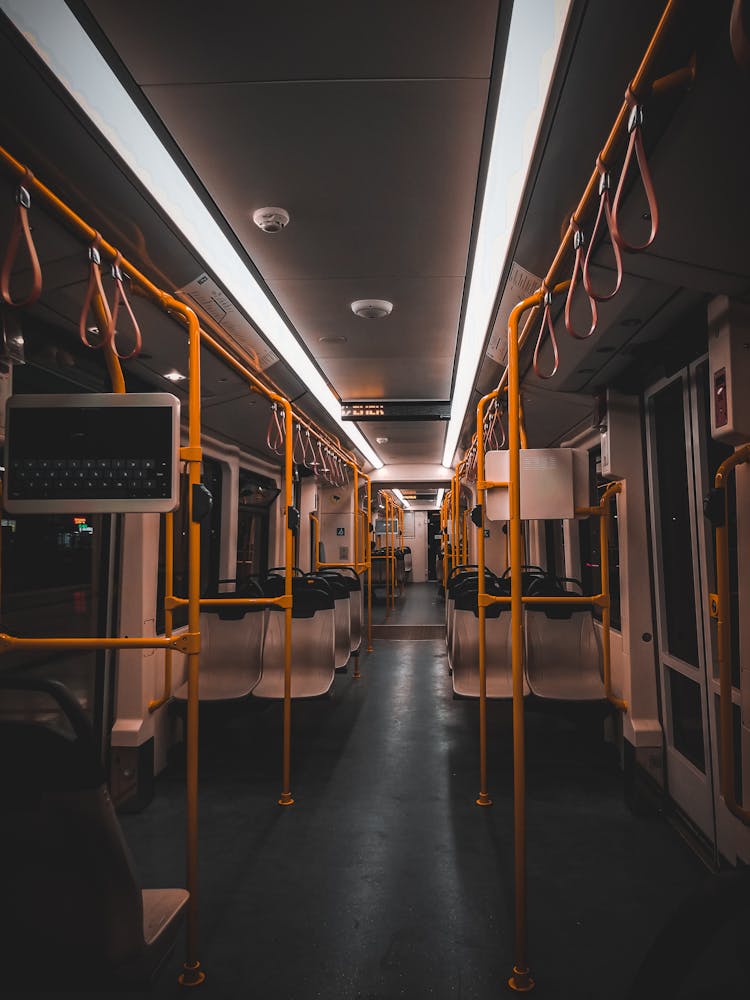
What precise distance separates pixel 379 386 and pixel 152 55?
395 centimetres

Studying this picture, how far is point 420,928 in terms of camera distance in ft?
7.71

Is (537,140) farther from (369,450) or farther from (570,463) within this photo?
(369,450)

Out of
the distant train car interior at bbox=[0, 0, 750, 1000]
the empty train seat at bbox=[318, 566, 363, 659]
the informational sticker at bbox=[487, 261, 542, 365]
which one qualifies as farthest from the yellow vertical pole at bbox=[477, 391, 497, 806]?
the empty train seat at bbox=[318, 566, 363, 659]

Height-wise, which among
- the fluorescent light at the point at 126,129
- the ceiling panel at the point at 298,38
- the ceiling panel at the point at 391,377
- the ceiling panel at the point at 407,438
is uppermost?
the ceiling panel at the point at 407,438

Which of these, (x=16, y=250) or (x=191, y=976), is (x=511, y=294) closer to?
(x=16, y=250)

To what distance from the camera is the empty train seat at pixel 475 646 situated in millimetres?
4457

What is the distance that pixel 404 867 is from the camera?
2809 millimetres

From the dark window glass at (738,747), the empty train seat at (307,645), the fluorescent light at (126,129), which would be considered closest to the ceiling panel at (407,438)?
the empty train seat at (307,645)

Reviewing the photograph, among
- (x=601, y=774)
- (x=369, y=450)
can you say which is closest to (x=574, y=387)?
(x=601, y=774)

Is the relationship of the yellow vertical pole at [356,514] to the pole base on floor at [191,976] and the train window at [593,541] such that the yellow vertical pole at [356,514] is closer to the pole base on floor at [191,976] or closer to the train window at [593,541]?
the train window at [593,541]

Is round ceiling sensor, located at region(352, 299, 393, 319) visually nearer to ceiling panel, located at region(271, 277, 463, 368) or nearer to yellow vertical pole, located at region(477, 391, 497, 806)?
ceiling panel, located at region(271, 277, 463, 368)

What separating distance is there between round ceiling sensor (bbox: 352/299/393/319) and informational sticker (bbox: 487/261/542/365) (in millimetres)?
655

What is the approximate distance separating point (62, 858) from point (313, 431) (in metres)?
3.98

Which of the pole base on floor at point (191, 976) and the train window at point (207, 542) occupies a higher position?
the train window at point (207, 542)
